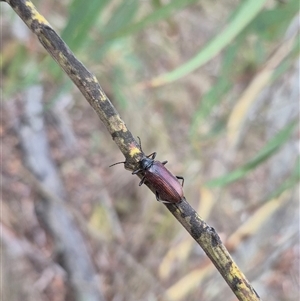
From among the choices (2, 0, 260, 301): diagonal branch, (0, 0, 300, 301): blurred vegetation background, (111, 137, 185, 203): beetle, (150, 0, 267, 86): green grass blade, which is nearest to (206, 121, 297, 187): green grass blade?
(0, 0, 300, 301): blurred vegetation background

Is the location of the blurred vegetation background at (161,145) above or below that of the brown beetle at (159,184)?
above

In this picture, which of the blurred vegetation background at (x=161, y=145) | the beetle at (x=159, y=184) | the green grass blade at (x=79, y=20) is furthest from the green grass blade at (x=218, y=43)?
the beetle at (x=159, y=184)

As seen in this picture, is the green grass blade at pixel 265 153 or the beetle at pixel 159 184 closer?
the beetle at pixel 159 184

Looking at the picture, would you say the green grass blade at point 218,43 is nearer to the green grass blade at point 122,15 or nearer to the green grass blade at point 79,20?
the green grass blade at point 79,20

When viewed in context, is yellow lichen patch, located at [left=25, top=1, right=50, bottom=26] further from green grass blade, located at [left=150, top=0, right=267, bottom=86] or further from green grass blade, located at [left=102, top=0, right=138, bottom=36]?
green grass blade, located at [left=102, top=0, right=138, bottom=36]

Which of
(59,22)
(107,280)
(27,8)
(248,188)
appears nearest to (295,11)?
(27,8)

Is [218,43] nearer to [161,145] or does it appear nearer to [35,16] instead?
[35,16]

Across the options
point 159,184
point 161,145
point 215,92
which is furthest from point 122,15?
point 161,145

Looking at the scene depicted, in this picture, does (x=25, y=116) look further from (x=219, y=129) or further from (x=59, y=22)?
(x=219, y=129)
